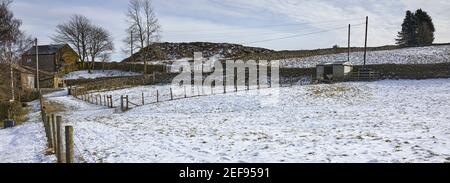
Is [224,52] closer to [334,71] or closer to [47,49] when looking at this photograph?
[47,49]

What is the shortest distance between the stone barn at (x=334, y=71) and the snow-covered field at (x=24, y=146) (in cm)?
3211

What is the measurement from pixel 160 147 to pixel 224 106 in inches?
563

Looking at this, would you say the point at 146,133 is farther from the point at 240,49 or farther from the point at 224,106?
the point at 240,49

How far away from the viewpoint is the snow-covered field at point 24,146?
37.6 ft

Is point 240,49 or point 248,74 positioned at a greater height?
point 240,49

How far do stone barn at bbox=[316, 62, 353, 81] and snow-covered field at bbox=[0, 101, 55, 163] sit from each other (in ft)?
105

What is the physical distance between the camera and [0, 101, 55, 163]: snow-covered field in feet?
37.6

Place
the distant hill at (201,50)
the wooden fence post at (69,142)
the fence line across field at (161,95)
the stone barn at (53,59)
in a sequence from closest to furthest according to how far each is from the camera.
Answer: the wooden fence post at (69,142)
the fence line across field at (161,95)
the stone barn at (53,59)
the distant hill at (201,50)

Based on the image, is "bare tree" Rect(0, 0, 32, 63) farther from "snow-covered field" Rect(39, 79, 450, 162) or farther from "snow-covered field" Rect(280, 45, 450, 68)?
"snow-covered field" Rect(280, 45, 450, 68)

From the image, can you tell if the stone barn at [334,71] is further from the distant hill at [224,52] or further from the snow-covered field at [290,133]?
the distant hill at [224,52]

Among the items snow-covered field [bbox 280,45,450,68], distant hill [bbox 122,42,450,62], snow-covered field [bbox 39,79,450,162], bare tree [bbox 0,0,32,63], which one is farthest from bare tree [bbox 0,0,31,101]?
snow-covered field [bbox 280,45,450,68]

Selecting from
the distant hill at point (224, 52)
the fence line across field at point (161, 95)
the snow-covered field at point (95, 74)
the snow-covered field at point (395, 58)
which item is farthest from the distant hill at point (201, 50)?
the fence line across field at point (161, 95)
